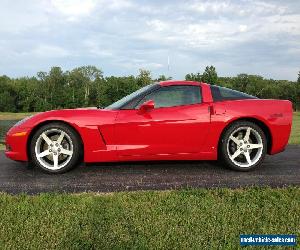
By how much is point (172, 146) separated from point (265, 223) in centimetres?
227

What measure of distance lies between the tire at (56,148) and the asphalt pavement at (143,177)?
131 millimetres

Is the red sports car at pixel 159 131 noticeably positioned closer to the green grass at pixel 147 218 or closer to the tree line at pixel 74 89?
the green grass at pixel 147 218

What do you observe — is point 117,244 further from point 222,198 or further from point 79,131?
point 79,131

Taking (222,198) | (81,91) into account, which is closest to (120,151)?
(222,198)

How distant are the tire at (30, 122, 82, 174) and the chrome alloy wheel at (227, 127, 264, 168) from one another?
2203 millimetres

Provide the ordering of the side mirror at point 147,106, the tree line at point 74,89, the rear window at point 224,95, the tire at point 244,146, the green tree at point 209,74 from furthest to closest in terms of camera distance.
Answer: the tree line at point 74,89, the green tree at point 209,74, the rear window at point 224,95, the tire at point 244,146, the side mirror at point 147,106

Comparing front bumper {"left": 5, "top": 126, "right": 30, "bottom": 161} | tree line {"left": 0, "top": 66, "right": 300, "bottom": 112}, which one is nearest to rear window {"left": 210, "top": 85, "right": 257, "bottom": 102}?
front bumper {"left": 5, "top": 126, "right": 30, "bottom": 161}

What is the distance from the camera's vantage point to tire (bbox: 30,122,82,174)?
557 centimetres

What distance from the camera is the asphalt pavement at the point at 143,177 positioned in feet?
15.8

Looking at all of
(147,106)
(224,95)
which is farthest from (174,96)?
(224,95)

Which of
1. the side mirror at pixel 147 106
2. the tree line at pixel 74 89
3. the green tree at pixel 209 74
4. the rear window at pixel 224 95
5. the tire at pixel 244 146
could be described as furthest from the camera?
the tree line at pixel 74 89

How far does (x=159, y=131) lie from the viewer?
5.55 meters

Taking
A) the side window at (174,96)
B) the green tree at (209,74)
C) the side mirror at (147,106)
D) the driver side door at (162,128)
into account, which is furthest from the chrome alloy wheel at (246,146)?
the green tree at (209,74)

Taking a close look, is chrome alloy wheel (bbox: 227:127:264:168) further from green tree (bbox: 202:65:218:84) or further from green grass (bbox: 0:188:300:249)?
green tree (bbox: 202:65:218:84)
